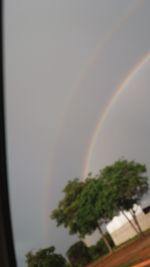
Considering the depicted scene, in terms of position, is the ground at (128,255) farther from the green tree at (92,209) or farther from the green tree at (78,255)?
the green tree at (92,209)

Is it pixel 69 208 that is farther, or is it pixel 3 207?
pixel 69 208

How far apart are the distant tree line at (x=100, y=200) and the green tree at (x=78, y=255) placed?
41 mm

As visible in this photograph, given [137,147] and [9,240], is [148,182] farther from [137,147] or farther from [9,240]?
[9,240]

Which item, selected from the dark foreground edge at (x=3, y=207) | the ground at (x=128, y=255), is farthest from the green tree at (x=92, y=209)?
the dark foreground edge at (x=3, y=207)

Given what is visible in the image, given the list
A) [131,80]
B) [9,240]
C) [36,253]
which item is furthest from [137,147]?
[131,80]

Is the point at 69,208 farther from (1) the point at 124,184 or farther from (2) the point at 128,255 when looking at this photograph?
(2) the point at 128,255

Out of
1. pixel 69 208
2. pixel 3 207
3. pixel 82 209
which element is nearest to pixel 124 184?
pixel 82 209

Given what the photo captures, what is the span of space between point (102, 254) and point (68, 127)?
356 cm

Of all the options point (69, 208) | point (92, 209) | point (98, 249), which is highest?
point (69, 208)

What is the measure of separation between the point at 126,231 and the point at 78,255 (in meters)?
0.59

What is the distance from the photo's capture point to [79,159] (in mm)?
5195

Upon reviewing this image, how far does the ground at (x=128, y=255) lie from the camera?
2801 mm

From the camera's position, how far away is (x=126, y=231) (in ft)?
10.9

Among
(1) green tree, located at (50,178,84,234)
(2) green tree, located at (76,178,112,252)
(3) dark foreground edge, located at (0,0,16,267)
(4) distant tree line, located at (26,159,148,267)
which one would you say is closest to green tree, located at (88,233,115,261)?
(4) distant tree line, located at (26,159,148,267)
